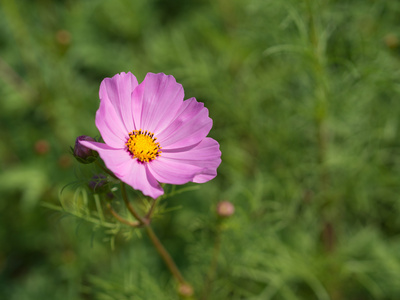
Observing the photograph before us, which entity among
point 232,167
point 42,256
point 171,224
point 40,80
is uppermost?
point 40,80

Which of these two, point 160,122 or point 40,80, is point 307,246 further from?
point 40,80

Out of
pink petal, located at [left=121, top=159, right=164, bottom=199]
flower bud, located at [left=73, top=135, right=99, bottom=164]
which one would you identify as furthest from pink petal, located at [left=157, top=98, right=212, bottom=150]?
flower bud, located at [left=73, top=135, right=99, bottom=164]

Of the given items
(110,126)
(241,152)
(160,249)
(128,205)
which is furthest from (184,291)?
(241,152)

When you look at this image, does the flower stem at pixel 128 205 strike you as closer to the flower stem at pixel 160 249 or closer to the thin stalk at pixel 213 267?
the flower stem at pixel 160 249

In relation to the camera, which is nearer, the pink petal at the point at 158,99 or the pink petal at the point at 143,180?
the pink petal at the point at 143,180

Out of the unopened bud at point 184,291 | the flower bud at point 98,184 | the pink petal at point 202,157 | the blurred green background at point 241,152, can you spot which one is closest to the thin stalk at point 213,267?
the blurred green background at point 241,152

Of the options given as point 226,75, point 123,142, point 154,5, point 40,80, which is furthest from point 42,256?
point 154,5

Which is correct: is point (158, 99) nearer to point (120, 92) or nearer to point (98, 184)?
point (120, 92)

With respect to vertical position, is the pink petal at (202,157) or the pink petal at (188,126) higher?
the pink petal at (188,126)

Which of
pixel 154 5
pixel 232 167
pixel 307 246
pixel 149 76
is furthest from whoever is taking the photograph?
pixel 154 5
